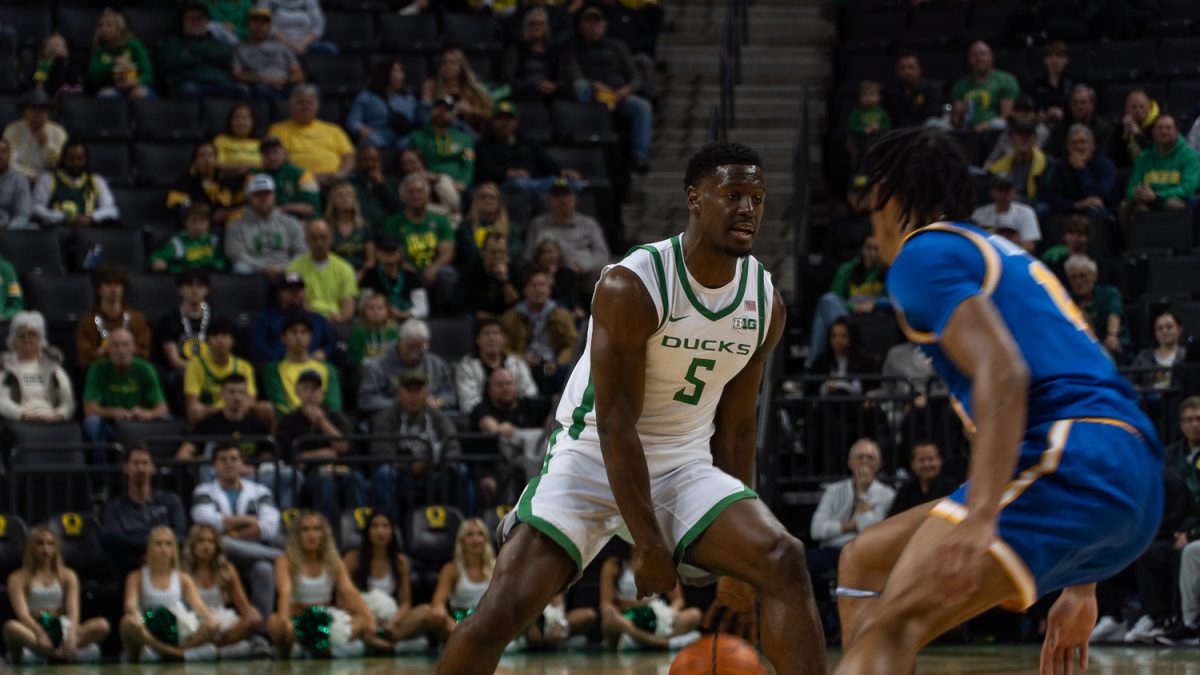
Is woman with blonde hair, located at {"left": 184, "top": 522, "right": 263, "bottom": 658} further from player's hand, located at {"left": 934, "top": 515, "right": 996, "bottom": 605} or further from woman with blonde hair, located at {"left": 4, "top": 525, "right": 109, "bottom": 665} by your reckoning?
player's hand, located at {"left": 934, "top": 515, "right": 996, "bottom": 605}

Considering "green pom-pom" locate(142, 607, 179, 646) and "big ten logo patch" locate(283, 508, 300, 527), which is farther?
"big ten logo patch" locate(283, 508, 300, 527)

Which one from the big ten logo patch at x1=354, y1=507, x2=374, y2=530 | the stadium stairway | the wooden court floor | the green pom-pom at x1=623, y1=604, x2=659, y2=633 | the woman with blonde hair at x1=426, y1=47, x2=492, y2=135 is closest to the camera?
the wooden court floor

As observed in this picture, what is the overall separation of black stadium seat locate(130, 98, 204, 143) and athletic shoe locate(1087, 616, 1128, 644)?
339 inches

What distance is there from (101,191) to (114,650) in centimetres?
415

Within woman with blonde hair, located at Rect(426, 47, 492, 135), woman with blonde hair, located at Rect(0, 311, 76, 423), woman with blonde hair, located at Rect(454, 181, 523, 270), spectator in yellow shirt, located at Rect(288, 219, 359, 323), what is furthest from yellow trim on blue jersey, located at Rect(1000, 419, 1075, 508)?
woman with blonde hair, located at Rect(426, 47, 492, 135)

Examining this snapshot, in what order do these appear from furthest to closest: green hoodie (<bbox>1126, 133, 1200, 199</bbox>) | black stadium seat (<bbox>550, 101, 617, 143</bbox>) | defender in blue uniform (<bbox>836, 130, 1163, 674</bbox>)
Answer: black stadium seat (<bbox>550, 101, 617, 143</bbox>) < green hoodie (<bbox>1126, 133, 1200, 199</bbox>) < defender in blue uniform (<bbox>836, 130, 1163, 674</bbox>)

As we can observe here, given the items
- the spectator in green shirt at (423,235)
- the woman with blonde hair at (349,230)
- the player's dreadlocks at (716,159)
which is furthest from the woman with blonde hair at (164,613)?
the player's dreadlocks at (716,159)

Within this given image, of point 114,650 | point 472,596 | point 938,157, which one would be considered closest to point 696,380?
point 938,157

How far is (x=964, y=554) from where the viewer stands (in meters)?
3.78

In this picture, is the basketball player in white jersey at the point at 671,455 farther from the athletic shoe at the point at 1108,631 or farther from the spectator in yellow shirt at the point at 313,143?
the spectator in yellow shirt at the point at 313,143

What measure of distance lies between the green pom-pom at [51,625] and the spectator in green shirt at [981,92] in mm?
8489

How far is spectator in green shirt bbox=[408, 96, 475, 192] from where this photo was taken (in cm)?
1487

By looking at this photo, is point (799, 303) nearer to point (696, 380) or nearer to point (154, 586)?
point (154, 586)

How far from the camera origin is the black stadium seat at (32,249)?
13508 mm
